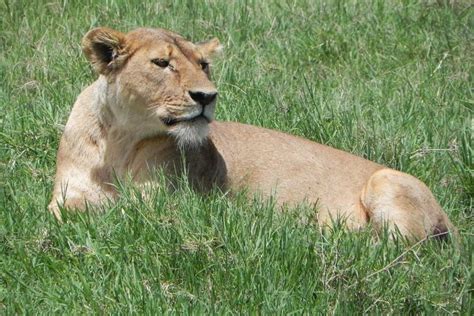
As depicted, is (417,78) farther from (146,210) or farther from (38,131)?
(146,210)

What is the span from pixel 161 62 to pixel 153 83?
12 centimetres

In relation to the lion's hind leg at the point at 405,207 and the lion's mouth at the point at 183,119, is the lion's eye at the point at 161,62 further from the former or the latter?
the lion's hind leg at the point at 405,207

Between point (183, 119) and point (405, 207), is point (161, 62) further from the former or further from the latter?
point (405, 207)

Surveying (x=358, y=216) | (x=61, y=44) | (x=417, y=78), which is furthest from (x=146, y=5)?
(x=358, y=216)

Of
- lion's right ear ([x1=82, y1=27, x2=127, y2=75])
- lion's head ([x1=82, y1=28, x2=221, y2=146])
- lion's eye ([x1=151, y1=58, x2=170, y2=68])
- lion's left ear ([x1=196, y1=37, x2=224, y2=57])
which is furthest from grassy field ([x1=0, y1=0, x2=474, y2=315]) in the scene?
lion's left ear ([x1=196, y1=37, x2=224, y2=57])

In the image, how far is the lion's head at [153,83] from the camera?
573 cm

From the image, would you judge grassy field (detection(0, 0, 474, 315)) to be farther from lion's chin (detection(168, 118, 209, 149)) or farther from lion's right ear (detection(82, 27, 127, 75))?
lion's right ear (detection(82, 27, 127, 75))

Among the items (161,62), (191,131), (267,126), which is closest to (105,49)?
(161,62)

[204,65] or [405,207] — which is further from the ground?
[204,65]

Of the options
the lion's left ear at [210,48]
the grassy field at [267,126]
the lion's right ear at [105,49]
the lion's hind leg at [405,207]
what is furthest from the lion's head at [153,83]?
the lion's hind leg at [405,207]

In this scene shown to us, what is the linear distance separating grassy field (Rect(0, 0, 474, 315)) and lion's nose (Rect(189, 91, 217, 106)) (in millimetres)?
415

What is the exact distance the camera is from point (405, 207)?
20.5 feet

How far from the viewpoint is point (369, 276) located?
4.95 metres

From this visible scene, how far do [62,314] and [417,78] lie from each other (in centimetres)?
416
